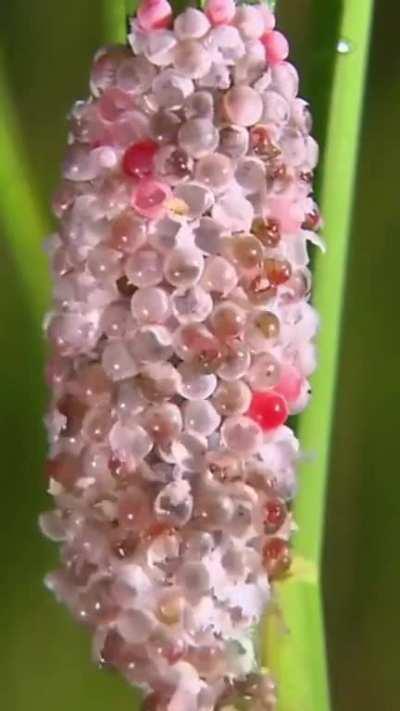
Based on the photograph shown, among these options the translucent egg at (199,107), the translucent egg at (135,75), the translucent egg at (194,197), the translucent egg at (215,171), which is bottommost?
the translucent egg at (194,197)

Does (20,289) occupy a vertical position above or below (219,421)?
above

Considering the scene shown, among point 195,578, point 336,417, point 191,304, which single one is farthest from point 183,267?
point 336,417

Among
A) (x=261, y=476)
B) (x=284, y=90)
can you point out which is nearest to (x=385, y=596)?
(x=261, y=476)

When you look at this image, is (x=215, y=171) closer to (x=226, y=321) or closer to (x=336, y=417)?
(x=226, y=321)

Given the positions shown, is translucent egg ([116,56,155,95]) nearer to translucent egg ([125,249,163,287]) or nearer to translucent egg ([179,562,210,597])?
Result: translucent egg ([125,249,163,287])

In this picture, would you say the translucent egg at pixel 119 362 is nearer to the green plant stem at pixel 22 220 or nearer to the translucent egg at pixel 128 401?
the translucent egg at pixel 128 401

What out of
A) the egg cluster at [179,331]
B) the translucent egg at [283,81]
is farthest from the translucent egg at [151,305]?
the translucent egg at [283,81]

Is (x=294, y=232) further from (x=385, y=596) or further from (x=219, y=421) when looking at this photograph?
(x=385, y=596)
